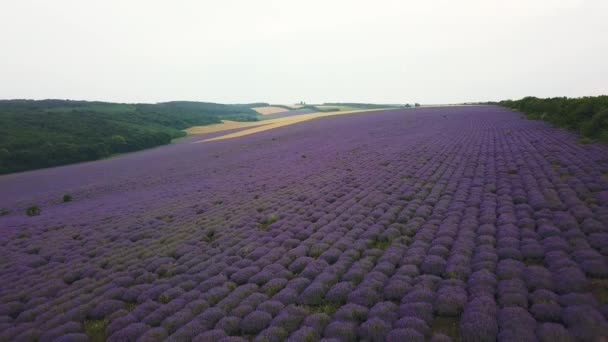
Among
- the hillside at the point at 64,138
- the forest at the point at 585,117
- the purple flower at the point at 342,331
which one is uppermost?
the forest at the point at 585,117

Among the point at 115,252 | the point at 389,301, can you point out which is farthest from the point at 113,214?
the point at 389,301

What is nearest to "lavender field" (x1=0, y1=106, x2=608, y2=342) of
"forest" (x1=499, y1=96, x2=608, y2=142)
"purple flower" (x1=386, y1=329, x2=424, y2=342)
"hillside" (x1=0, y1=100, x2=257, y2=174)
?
"purple flower" (x1=386, y1=329, x2=424, y2=342)

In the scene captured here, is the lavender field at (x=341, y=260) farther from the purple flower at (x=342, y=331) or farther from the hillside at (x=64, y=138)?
the hillside at (x=64, y=138)

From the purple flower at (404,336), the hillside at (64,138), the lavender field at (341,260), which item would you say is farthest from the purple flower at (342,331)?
the hillside at (64,138)

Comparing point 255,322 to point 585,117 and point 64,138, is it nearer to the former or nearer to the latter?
point 585,117

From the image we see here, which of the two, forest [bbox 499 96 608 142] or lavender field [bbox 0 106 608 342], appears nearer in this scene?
lavender field [bbox 0 106 608 342]

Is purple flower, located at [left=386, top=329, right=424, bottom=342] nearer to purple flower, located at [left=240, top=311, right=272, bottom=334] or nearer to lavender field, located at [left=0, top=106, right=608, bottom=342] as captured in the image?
lavender field, located at [left=0, top=106, right=608, bottom=342]

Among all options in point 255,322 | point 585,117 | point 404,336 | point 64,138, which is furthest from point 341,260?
point 64,138

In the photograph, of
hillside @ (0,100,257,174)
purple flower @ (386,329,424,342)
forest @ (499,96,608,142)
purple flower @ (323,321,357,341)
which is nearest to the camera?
purple flower @ (386,329,424,342)
